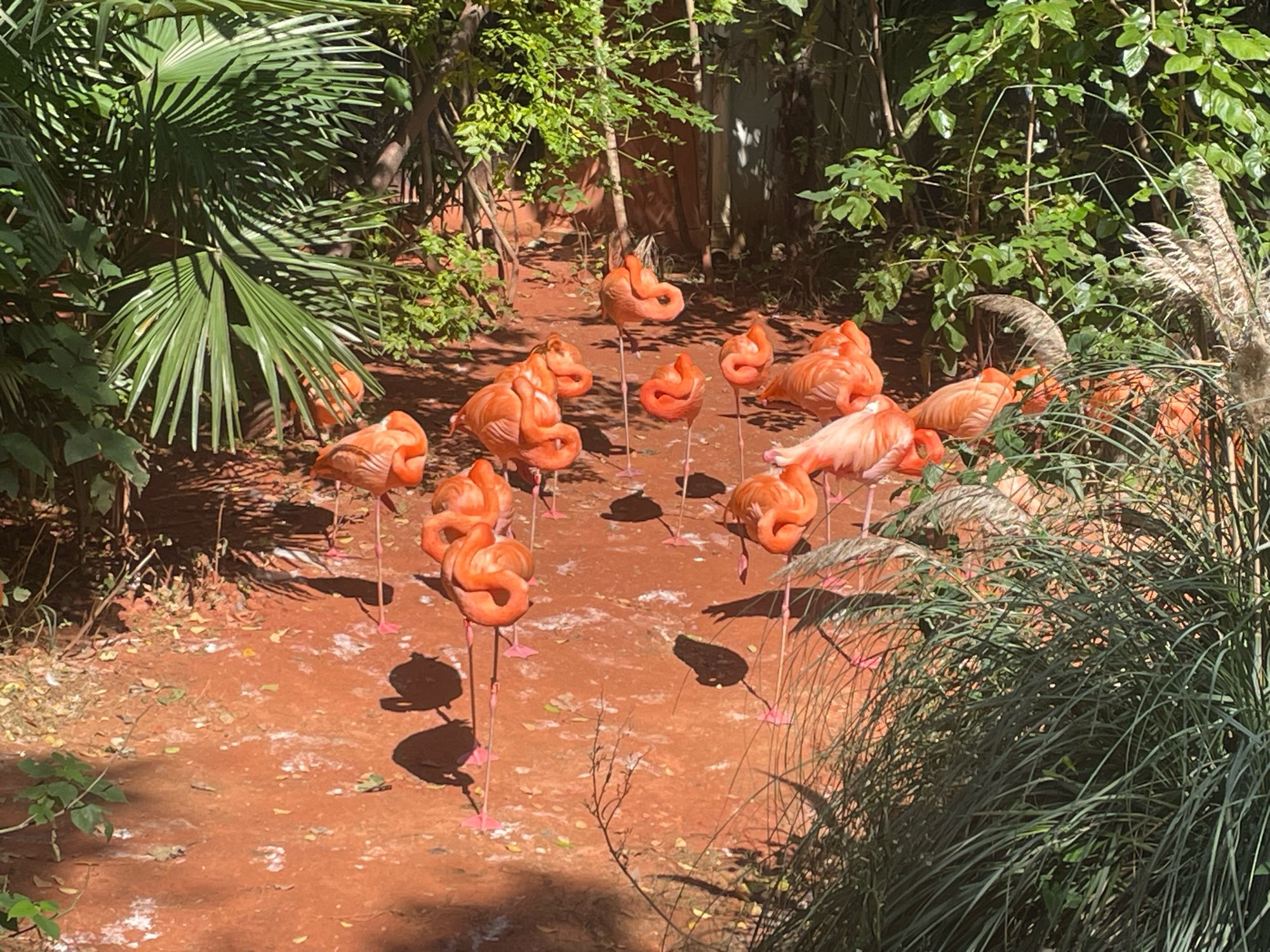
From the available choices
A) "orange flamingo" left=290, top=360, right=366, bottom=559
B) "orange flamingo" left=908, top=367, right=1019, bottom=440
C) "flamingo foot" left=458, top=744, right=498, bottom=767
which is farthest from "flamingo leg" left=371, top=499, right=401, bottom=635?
"orange flamingo" left=908, top=367, right=1019, bottom=440

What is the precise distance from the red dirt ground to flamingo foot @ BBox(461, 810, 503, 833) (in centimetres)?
3

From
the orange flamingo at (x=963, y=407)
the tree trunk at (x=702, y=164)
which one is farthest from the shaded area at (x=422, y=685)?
the tree trunk at (x=702, y=164)

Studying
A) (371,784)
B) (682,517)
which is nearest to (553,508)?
(682,517)

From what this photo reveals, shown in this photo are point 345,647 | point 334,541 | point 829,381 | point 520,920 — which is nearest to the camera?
point 520,920

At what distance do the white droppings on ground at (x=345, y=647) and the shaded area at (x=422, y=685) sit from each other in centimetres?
19

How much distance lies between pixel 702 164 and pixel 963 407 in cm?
550

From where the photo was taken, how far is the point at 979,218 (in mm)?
9023

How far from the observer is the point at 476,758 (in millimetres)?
4902

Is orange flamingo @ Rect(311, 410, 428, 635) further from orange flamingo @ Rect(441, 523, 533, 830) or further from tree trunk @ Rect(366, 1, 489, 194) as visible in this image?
tree trunk @ Rect(366, 1, 489, 194)

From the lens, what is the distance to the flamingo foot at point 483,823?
4.52 m

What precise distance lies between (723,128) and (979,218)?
285cm

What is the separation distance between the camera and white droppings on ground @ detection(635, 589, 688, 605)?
6301 mm

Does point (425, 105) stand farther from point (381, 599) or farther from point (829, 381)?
point (381, 599)

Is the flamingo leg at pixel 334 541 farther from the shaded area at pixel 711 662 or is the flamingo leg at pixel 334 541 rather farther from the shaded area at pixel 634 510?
the shaded area at pixel 711 662
